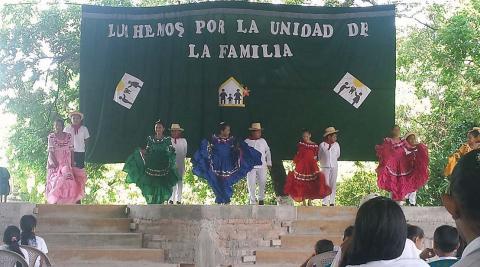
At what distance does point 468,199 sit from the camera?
1296 millimetres

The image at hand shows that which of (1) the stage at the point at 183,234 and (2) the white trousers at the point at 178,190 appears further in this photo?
(2) the white trousers at the point at 178,190

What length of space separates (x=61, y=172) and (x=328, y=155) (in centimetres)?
350

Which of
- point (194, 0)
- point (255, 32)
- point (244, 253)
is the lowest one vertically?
point (244, 253)

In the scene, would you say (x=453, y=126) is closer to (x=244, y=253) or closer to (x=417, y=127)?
(x=417, y=127)

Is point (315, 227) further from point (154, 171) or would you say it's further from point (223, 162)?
point (154, 171)

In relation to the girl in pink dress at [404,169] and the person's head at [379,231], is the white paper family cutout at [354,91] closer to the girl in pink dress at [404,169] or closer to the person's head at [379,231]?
the girl in pink dress at [404,169]

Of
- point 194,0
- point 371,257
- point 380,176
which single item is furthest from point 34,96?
point 371,257

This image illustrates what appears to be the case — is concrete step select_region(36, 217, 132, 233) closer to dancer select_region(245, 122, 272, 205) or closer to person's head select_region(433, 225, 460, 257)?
dancer select_region(245, 122, 272, 205)

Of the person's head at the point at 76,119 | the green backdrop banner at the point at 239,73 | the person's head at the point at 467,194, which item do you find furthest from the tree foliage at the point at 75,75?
the person's head at the point at 467,194

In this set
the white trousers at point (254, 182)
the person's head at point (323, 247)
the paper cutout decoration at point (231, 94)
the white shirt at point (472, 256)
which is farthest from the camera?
the paper cutout decoration at point (231, 94)

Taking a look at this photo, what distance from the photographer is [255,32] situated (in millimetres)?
10562

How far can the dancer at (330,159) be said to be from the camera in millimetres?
9719

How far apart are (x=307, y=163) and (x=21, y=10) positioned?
5.86 metres

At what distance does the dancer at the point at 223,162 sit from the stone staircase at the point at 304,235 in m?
0.98
